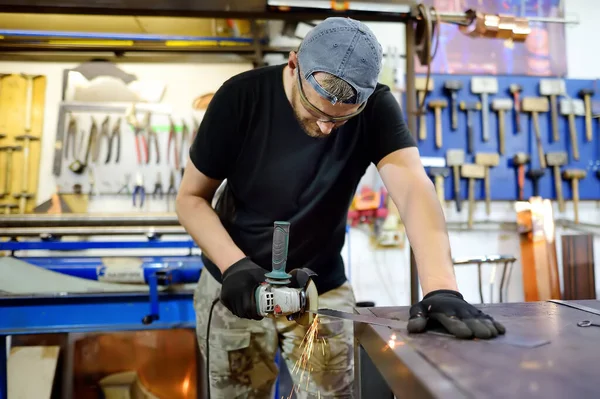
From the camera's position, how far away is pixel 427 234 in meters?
1.05

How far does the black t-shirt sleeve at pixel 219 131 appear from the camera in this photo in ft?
3.84

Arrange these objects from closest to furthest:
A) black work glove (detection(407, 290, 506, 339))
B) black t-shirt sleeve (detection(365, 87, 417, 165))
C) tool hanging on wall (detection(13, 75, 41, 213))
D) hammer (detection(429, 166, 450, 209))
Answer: black work glove (detection(407, 290, 506, 339)) → black t-shirt sleeve (detection(365, 87, 417, 165)) → tool hanging on wall (detection(13, 75, 41, 213)) → hammer (detection(429, 166, 450, 209))

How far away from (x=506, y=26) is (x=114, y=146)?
2.64 meters

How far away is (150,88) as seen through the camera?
3328mm

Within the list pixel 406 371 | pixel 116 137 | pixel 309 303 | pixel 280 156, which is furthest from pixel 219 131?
pixel 116 137

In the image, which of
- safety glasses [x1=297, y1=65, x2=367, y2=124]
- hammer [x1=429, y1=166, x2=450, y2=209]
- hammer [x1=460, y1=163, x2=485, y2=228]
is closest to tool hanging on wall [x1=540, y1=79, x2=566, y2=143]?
hammer [x1=460, y1=163, x2=485, y2=228]

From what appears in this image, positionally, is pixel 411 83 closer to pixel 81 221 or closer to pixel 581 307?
pixel 581 307

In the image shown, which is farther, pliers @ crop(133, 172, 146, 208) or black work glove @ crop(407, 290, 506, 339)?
pliers @ crop(133, 172, 146, 208)

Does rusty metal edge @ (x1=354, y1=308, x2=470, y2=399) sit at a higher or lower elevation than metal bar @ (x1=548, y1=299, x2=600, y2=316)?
lower

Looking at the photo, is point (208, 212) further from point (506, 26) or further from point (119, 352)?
point (506, 26)

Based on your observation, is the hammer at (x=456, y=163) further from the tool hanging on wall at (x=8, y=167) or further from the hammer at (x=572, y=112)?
the tool hanging on wall at (x=8, y=167)

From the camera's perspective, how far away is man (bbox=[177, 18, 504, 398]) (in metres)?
1.02

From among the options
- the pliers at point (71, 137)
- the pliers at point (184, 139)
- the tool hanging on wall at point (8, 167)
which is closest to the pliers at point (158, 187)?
the pliers at point (184, 139)

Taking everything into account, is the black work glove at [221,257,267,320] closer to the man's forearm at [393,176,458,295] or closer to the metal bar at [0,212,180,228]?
the man's forearm at [393,176,458,295]
